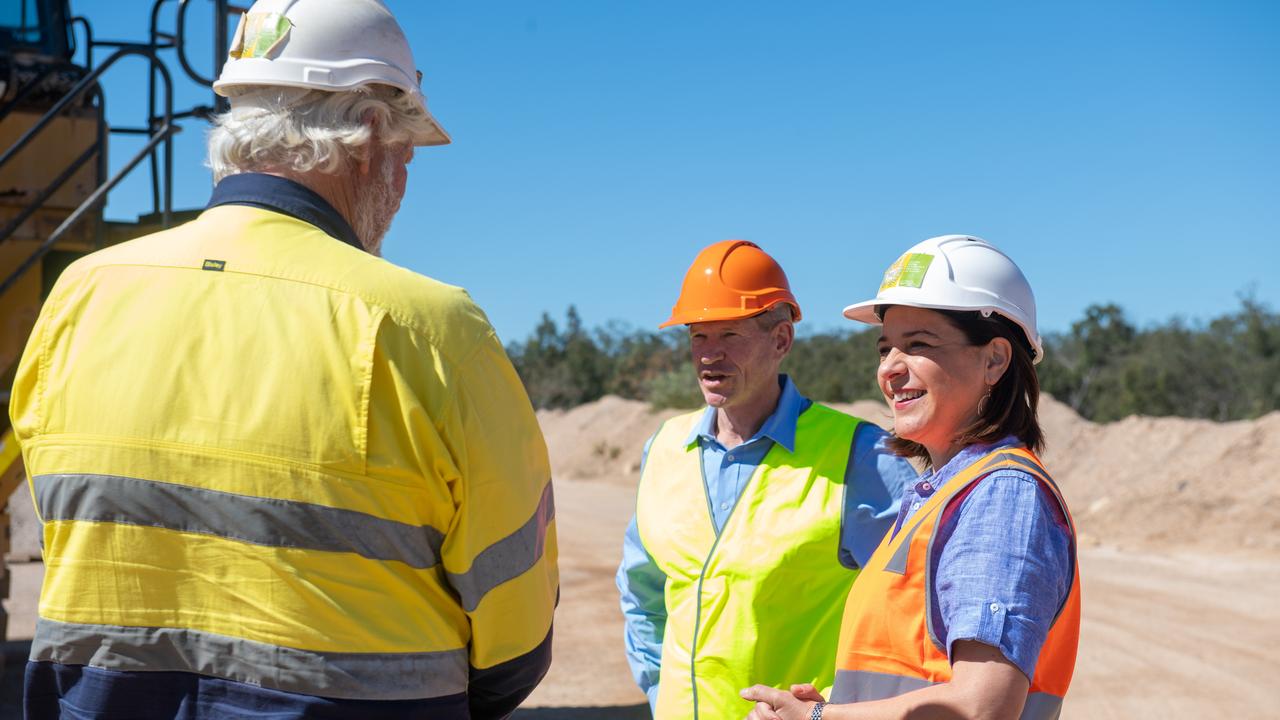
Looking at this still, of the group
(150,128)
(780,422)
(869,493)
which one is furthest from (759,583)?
(150,128)

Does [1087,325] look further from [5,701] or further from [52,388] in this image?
[52,388]

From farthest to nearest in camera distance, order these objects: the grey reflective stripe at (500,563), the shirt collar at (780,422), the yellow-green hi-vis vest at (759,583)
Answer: the shirt collar at (780,422), the yellow-green hi-vis vest at (759,583), the grey reflective stripe at (500,563)

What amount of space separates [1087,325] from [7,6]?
30.0 metres

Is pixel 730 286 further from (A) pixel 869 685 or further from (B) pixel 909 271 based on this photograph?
(A) pixel 869 685

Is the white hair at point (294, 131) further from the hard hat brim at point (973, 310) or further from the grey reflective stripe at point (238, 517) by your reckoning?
the hard hat brim at point (973, 310)

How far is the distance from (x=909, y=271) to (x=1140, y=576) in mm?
10876

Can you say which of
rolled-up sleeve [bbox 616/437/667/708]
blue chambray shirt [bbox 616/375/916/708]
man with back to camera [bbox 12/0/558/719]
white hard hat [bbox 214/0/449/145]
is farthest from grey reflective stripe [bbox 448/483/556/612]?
rolled-up sleeve [bbox 616/437/667/708]

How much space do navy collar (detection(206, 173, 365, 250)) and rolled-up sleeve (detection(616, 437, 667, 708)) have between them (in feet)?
5.61

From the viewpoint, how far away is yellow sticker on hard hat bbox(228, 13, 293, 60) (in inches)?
77.3

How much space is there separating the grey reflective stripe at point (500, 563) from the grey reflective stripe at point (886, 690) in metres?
0.67

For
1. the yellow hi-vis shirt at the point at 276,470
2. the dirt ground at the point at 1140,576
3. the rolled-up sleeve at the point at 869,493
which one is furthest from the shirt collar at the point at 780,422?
the dirt ground at the point at 1140,576

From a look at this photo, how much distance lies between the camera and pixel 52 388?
1816 mm

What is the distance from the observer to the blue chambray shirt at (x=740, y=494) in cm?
315

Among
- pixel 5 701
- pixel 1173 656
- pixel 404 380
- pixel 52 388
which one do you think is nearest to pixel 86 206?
pixel 5 701
